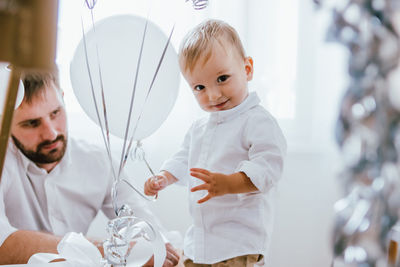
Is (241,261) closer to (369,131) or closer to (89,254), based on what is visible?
(89,254)

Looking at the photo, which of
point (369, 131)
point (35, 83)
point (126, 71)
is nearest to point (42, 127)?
point (35, 83)

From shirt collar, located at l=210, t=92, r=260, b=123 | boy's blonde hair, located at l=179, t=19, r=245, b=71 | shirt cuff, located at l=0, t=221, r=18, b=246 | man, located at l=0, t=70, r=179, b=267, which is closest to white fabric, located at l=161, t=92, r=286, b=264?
shirt collar, located at l=210, t=92, r=260, b=123

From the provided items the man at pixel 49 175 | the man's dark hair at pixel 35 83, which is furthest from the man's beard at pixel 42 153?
the man's dark hair at pixel 35 83

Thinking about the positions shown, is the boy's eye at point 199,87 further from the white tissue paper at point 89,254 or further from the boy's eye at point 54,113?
the boy's eye at point 54,113

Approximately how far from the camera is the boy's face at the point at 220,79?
787mm

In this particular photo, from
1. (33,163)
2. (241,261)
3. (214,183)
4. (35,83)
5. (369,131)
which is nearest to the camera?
(369,131)

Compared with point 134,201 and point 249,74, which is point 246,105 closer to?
point 249,74

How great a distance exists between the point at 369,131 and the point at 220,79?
0.54 m

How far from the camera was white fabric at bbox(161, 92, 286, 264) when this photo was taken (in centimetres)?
78

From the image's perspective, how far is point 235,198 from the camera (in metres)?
0.81

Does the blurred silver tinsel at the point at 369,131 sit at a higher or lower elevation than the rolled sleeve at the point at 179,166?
higher

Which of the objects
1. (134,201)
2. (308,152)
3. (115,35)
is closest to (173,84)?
(115,35)

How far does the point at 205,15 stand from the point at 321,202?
842 millimetres

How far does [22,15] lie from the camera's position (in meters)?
0.25
